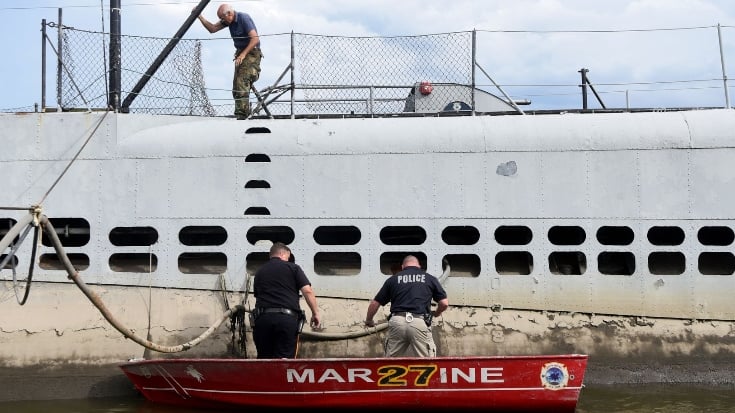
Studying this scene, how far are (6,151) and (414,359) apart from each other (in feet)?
20.3

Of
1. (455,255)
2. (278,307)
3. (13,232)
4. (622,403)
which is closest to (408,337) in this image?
(278,307)

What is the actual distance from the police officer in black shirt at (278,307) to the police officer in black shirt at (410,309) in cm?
80

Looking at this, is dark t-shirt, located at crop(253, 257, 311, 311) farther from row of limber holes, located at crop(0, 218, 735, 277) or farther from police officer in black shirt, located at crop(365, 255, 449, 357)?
row of limber holes, located at crop(0, 218, 735, 277)

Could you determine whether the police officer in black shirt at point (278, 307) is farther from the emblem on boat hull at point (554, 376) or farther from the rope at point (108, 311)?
the emblem on boat hull at point (554, 376)

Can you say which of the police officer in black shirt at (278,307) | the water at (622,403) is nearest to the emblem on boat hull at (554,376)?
the water at (622,403)

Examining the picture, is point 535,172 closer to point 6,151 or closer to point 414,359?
point 414,359

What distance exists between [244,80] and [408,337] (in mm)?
4836

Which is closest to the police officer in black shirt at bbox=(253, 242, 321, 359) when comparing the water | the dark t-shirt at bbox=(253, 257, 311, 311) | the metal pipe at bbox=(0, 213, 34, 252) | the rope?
the dark t-shirt at bbox=(253, 257, 311, 311)

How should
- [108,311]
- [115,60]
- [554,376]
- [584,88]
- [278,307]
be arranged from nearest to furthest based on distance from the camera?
[554,376]
[108,311]
[278,307]
[115,60]
[584,88]

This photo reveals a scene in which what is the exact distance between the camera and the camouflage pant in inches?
431

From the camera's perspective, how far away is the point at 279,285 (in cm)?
822

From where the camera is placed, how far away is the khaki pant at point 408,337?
7.98 metres

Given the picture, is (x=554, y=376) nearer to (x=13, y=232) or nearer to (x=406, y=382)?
(x=406, y=382)

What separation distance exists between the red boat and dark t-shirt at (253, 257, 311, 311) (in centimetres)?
63
